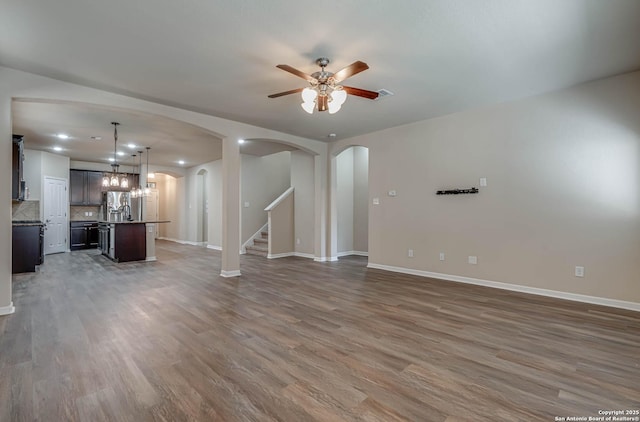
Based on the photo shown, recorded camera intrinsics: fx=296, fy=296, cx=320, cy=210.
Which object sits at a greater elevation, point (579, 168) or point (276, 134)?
point (276, 134)

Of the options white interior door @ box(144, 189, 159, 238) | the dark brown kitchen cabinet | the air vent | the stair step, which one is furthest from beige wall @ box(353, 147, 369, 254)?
white interior door @ box(144, 189, 159, 238)

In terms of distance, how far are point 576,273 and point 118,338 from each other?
5267 millimetres

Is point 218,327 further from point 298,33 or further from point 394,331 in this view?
point 298,33

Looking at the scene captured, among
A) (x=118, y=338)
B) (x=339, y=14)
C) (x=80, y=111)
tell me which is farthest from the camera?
(x=80, y=111)

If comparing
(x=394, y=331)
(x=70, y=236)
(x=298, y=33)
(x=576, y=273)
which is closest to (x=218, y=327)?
(x=394, y=331)

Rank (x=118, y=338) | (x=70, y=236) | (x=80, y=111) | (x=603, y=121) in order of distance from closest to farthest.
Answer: (x=118, y=338)
(x=603, y=121)
(x=80, y=111)
(x=70, y=236)

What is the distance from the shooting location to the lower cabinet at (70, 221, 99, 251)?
29.3ft

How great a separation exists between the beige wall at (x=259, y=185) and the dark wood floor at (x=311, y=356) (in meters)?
4.35

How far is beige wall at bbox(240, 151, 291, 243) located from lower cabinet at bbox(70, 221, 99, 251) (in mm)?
4939

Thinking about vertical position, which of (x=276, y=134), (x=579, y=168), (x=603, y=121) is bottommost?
(x=579, y=168)

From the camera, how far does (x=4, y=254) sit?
3244 millimetres

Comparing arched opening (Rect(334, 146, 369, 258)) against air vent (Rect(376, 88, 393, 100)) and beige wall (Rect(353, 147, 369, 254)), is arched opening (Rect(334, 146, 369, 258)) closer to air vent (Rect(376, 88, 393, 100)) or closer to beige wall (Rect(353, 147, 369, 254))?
beige wall (Rect(353, 147, 369, 254))

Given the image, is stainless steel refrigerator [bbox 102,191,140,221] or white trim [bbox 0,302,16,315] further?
stainless steel refrigerator [bbox 102,191,140,221]

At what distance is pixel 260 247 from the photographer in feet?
26.7
